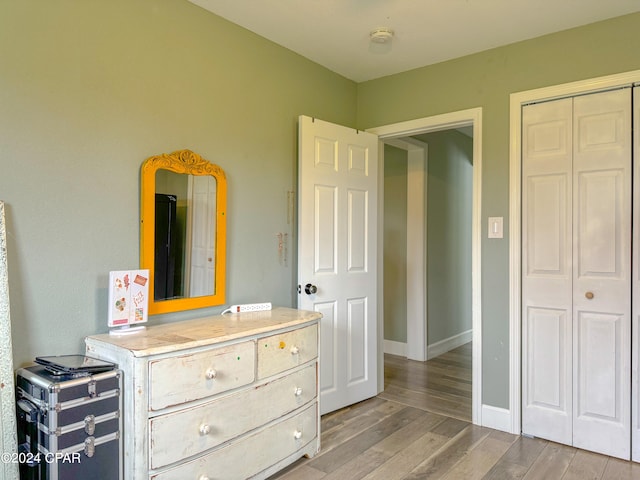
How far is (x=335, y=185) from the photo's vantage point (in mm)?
3197

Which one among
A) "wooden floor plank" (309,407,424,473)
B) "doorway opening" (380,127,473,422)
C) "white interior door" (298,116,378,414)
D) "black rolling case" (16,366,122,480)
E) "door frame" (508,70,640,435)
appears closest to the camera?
"black rolling case" (16,366,122,480)

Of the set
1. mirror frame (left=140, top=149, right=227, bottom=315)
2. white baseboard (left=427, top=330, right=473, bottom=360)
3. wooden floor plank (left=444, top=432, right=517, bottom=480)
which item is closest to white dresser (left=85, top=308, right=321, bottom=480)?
mirror frame (left=140, top=149, right=227, bottom=315)

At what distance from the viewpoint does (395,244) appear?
5.05 meters

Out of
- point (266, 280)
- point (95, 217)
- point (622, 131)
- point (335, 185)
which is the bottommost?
point (266, 280)

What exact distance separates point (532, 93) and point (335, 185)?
143cm

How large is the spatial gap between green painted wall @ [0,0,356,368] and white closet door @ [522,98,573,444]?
5.64ft

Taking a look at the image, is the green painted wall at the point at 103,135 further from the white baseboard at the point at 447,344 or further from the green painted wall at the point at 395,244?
the white baseboard at the point at 447,344

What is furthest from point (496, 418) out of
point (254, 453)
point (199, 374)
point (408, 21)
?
point (408, 21)

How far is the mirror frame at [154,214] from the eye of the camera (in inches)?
87.1

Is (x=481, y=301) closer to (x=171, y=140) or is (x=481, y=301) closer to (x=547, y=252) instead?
(x=547, y=252)

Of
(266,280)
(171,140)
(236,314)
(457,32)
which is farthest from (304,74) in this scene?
(236,314)

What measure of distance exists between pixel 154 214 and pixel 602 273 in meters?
2.60

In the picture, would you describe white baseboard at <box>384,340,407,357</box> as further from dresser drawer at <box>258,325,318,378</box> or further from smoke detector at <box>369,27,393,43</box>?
smoke detector at <box>369,27,393,43</box>

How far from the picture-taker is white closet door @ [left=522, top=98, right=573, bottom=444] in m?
2.74
